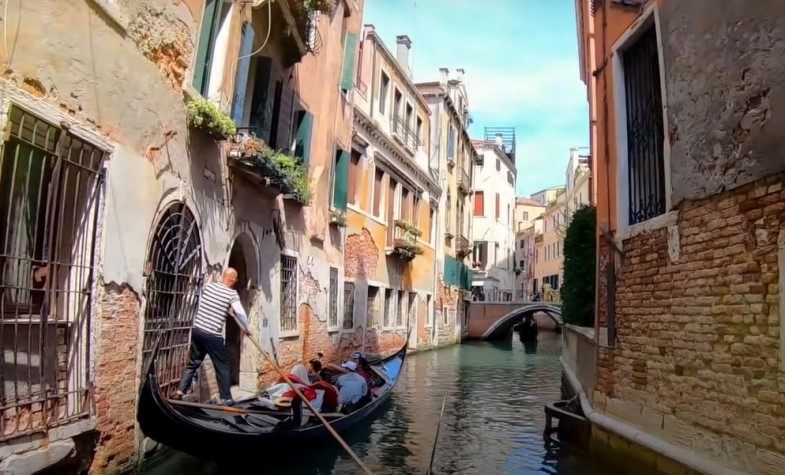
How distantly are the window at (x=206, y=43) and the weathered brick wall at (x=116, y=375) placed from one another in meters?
2.13

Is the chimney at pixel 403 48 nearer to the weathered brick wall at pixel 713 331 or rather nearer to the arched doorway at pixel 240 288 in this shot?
the arched doorway at pixel 240 288

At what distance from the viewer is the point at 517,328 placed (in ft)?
106

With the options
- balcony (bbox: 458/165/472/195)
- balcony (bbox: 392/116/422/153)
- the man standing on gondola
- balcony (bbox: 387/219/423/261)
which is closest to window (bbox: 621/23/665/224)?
Result: the man standing on gondola

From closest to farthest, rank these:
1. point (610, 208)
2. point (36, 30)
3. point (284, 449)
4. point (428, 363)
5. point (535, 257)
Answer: point (36, 30) → point (284, 449) → point (610, 208) → point (428, 363) → point (535, 257)

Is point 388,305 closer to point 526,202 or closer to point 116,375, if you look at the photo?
point 116,375

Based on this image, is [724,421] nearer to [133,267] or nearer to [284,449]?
[284,449]

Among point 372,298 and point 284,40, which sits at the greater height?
point 284,40

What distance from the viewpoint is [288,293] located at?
8.47 m

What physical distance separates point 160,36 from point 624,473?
4942 millimetres

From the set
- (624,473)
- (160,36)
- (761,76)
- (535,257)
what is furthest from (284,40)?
(535,257)

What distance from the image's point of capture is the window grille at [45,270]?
11.6ft

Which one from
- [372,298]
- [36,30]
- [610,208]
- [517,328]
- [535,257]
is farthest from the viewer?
[535,257]

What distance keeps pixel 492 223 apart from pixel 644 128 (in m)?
25.8

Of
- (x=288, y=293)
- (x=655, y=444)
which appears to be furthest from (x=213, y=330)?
(x=655, y=444)
